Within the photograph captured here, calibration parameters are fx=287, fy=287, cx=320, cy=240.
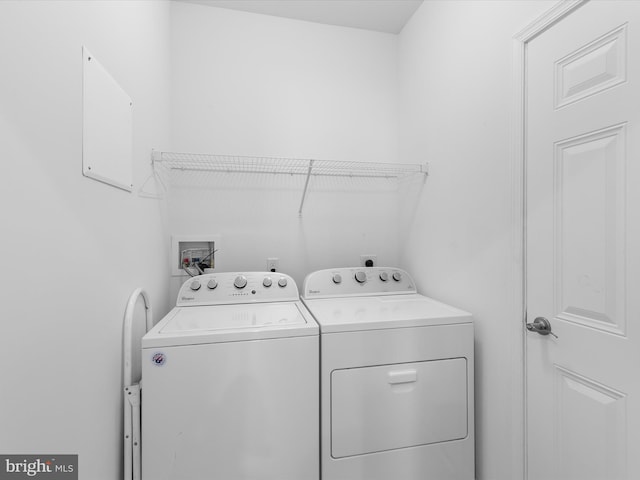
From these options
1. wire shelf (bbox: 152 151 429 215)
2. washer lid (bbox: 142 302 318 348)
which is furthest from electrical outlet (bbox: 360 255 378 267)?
washer lid (bbox: 142 302 318 348)

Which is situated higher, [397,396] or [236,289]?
[236,289]

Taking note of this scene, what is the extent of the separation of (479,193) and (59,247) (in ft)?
5.55

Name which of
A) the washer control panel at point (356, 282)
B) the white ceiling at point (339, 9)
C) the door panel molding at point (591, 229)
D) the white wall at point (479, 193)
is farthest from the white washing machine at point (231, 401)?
the white ceiling at point (339, 9)

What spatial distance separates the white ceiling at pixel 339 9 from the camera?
1979 millimetres

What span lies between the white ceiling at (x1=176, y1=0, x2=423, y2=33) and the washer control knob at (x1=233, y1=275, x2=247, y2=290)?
188cm

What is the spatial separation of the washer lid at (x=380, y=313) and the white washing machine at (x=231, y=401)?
15cm

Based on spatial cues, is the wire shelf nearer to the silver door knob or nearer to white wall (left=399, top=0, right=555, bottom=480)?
white wall (left=399, top=0, right=555, bottom=480)

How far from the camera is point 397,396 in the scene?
1322 mm

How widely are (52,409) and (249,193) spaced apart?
155cm

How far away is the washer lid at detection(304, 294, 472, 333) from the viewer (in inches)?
52.1

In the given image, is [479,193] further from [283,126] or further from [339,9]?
[339,9]

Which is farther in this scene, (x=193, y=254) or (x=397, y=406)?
(x=193, y=254)

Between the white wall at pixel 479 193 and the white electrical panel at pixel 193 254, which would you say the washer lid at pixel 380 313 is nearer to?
the white wall at pixel 479 193

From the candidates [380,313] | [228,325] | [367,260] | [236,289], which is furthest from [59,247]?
[367,260]
